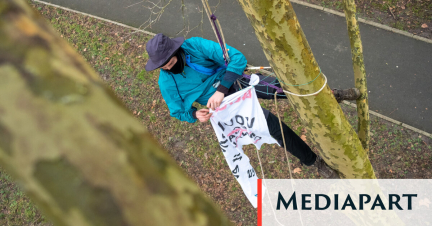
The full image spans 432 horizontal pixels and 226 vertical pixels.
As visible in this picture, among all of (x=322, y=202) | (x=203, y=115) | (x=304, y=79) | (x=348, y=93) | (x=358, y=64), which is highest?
(x=358, y=64)

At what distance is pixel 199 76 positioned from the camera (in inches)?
Result: 124

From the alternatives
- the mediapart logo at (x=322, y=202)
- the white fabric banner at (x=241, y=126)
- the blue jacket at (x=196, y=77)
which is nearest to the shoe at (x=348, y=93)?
the white fabric banner at (x=241, y=126)

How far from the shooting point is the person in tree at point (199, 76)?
9.13 ft

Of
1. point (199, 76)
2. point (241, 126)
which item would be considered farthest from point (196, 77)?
point (241, 126)

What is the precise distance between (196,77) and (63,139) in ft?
9.17

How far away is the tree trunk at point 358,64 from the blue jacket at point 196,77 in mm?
1111

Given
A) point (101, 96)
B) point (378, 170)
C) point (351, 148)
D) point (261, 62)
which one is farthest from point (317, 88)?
point (261, 62)

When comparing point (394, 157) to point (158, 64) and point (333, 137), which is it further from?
point (158, 64)

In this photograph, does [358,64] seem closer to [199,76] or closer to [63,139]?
[199,76]

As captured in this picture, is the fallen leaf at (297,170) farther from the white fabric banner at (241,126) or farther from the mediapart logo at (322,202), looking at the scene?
the white fabric banner at (241,126)

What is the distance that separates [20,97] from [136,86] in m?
5.93

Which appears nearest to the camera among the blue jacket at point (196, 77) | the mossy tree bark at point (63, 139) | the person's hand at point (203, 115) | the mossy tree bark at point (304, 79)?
the mossy tree bark at point (63, 139)

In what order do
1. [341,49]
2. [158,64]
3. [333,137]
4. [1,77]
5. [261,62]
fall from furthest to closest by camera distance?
[261,62], [341,49], [158,64], [333,137], [1,77]

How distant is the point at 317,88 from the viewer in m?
1.66
